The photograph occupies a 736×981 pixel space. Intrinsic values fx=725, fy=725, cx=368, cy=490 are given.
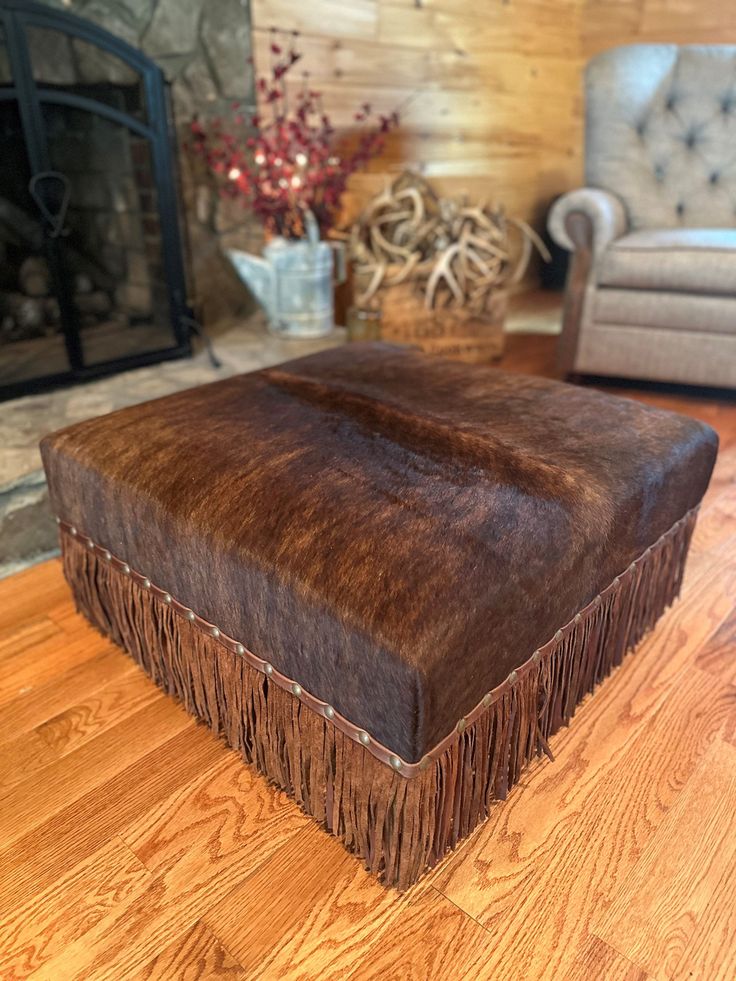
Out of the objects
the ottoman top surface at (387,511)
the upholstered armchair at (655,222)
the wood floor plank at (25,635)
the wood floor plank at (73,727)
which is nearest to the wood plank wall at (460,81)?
the upholstered armchair at (655,222)

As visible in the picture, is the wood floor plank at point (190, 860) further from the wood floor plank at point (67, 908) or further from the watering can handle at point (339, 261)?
the watering can handle at point (339, 261)

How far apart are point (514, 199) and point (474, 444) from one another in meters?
2.76

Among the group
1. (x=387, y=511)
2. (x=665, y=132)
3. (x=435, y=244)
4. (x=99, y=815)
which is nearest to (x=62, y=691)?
(x=99, y=815)

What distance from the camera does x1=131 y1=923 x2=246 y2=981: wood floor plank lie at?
763mm

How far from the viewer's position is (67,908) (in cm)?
83

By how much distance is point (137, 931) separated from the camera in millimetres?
807

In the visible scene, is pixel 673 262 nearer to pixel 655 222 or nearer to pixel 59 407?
pixel 655 222

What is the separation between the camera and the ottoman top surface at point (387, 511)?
75 centimetres

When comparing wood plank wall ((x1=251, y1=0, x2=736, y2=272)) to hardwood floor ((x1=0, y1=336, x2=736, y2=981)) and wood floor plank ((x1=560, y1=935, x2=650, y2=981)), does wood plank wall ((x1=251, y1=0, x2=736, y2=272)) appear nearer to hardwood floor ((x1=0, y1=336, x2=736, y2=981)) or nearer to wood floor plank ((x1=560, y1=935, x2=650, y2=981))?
hardwood floor ((x1=0, y1=336, x2=736, y2=981))

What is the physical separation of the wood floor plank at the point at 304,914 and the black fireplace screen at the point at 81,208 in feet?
4.41

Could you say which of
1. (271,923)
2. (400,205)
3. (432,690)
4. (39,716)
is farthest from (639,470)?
(400,205)

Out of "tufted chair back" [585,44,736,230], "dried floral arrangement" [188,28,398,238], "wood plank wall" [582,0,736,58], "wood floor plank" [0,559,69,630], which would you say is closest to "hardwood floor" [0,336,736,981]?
"wood floor plank" [0,559,69,630]

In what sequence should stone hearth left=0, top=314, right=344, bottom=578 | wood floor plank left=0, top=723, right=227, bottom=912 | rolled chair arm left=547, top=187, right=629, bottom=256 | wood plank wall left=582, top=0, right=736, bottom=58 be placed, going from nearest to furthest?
1. wood floor plank left=0, top=723, right=227, bottom=912
2. stone hearth left=0, top=314, right=344, bottom=578
3. rolled chair arm left=547, top=187, right=629, bottom=256
4. wood plank wall left=582, top=0, right=736, bottom=58

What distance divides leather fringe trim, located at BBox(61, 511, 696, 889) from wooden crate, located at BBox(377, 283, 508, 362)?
141 cm
